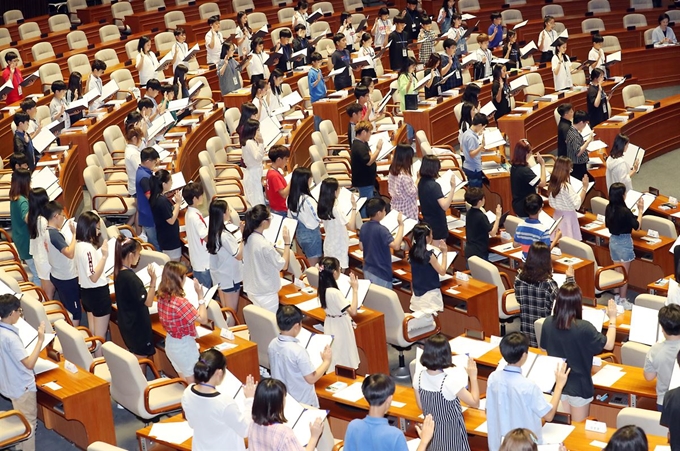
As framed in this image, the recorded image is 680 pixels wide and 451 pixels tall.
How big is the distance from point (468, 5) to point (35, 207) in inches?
517

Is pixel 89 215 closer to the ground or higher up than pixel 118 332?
higher up

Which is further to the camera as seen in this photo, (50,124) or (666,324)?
(50,124)

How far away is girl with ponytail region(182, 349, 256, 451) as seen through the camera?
5.70 metres

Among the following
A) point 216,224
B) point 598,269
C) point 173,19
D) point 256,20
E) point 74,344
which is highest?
point 216,224

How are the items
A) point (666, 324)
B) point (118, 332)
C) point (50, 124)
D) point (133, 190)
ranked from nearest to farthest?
1. point (666, 324)
2. point (118, 332)
3. point (133, 190)
4. point (50, 124)

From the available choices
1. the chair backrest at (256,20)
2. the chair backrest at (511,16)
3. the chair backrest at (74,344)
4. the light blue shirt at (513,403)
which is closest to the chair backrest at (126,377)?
the chair backrest at (74,344)

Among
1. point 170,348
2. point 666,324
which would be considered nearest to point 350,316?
point 170,348

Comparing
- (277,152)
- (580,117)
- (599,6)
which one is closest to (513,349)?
(277,152)

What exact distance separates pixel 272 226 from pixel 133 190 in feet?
8.53

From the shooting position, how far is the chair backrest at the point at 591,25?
60.3ft

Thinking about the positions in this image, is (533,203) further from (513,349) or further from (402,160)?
(513,349)

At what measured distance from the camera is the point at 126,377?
6922 millimetres

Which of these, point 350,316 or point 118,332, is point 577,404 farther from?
point 118,332

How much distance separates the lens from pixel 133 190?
418 inches
